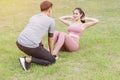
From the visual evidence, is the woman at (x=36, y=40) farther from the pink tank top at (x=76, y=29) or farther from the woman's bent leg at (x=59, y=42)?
the pink tank top at (x=76, y=29)

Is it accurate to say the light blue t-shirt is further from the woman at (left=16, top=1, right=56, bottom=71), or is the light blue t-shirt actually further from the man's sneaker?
the man's sneaker

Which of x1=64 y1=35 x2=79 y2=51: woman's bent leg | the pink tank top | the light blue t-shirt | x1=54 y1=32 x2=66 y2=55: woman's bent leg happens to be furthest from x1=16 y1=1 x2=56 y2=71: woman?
the pink tank top

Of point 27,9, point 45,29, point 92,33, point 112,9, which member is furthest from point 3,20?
point 45,29

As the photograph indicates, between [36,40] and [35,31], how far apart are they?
16 centimetres

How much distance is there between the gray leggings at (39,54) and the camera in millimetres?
6039

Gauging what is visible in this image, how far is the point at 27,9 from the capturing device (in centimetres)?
1427

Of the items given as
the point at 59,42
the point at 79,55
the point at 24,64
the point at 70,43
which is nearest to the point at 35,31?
the point at 24,64

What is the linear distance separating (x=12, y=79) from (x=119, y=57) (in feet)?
7.78

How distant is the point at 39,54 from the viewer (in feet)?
20.0

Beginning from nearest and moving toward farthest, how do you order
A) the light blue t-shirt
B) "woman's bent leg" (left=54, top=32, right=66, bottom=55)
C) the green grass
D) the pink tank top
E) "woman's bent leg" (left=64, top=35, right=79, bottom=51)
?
the green grass, the light blue t-shirt, "woman's bent leg" (left=54, top=32, right=66, bottom=55), "woman's bent leg" (left=64, top=35, right=79, bottom=51), the pink tank top

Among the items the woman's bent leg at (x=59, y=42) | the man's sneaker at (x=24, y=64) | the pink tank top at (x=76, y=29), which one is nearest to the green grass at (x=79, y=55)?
the man's sneaker at (x=24, y=64)

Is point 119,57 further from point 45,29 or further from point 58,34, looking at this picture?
point 45,29

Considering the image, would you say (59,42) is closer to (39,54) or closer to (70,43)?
(70,43)

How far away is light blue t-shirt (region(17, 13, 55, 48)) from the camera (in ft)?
19.7
